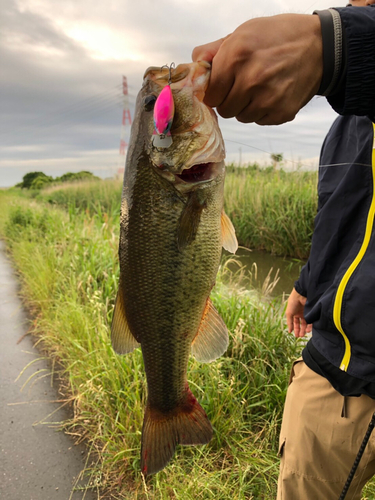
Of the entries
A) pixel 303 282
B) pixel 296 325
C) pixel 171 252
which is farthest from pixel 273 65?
pixel 296 325

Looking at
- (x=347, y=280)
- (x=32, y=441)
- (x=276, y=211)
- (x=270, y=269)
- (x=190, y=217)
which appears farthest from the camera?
(x=276, y=211)

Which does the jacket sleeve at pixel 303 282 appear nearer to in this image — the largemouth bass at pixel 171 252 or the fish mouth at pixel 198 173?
the largemouth bass at pixel 171 252

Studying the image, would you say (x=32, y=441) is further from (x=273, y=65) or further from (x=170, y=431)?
(x=273, y=65)

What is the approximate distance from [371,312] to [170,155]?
980mm

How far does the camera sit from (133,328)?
1.47 m

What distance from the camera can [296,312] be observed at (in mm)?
2381

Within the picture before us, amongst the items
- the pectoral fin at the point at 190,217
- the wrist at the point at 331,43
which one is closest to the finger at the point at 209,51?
the wrist at the point at 331,43

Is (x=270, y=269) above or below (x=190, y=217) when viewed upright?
below

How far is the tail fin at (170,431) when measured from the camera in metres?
1.46

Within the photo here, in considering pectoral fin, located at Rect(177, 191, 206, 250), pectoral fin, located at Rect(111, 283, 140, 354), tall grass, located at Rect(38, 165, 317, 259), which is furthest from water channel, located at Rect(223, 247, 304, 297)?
pectoral fin, located at Rect(177, 191, 206, 250)

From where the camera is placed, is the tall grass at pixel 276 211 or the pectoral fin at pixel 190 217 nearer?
the pectoral fin at pixel 190 217

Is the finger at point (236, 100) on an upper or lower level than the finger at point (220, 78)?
lower

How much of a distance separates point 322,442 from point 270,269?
4430mm

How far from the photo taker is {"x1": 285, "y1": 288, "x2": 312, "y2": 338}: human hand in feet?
7.50
